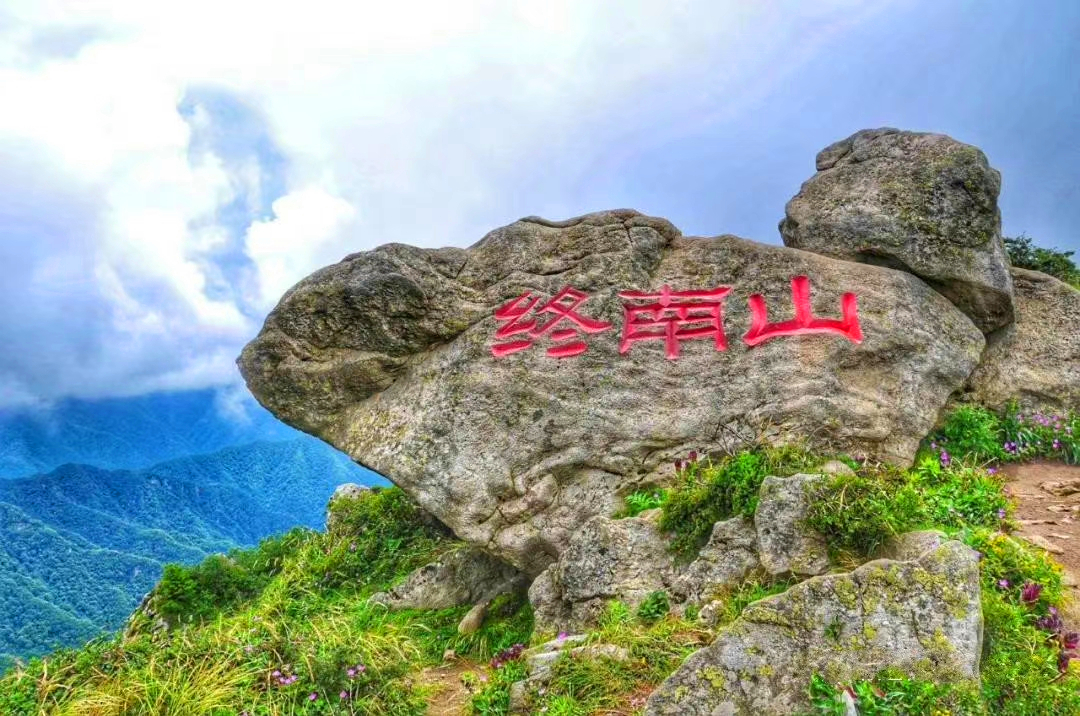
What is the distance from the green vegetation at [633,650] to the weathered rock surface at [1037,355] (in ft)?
7.62

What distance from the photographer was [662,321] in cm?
880

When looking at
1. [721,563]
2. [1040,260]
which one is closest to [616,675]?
[721,563]

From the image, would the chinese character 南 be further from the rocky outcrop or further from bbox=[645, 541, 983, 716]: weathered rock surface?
bbox=[645, 541, 983, 716]: weathered rock surface

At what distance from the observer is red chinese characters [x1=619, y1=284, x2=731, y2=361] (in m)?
8.62

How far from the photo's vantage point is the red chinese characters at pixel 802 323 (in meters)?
Result: 8.51

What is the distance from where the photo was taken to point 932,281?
9.32 m

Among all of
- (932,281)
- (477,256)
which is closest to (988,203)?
(932,281)

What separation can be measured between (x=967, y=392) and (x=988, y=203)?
2.59m

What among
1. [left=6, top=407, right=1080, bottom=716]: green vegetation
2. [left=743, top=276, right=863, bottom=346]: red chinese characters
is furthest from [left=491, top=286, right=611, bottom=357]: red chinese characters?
[left=6, top=407, right=1080, bottom=716]: green vegetation

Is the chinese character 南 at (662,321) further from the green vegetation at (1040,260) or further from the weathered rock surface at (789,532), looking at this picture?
the green vegetation at (1040,260)

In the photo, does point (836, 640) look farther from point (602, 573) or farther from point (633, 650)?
point (602, 573)

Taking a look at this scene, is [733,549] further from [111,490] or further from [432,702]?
[111,490]

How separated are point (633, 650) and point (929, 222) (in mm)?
7494

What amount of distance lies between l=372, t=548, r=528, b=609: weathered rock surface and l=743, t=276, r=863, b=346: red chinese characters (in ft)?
14.0
